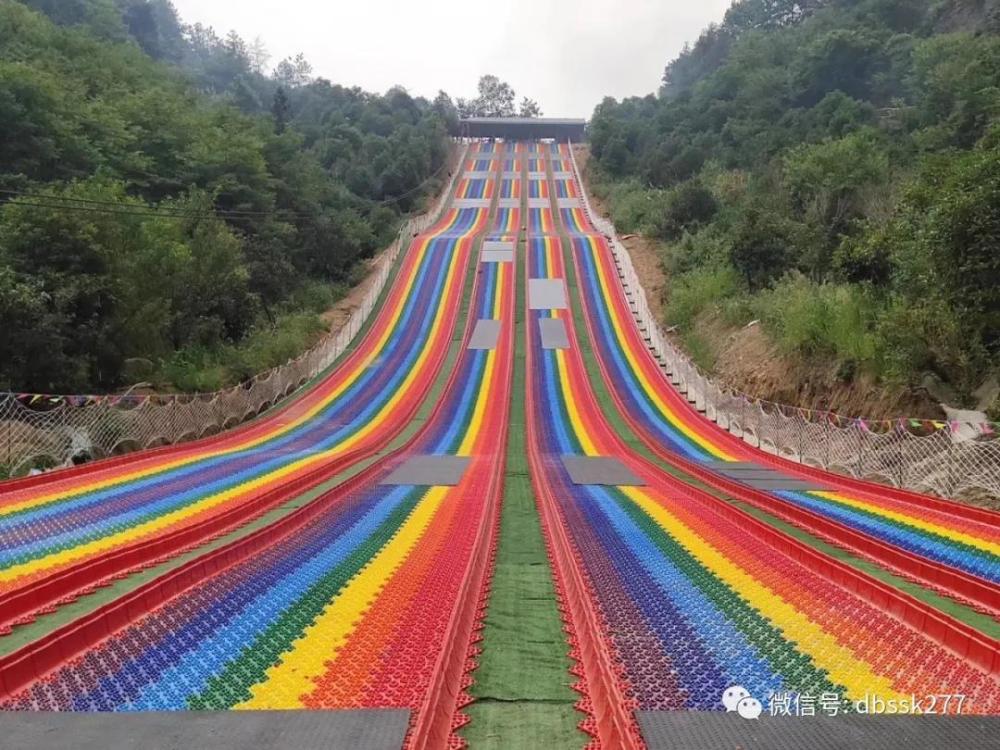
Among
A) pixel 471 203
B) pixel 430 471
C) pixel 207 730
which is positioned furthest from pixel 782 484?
pixel 471 203

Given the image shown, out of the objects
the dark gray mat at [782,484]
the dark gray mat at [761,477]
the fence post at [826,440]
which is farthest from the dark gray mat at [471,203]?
the dark gray mat at [782,484]

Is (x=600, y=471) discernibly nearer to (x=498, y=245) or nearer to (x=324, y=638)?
(x=324, y=638)

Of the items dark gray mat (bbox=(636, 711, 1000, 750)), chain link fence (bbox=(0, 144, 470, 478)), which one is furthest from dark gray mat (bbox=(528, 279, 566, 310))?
dark gray mat (bbox=(636, 711, 1000, 750))

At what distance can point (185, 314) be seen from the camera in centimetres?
1852

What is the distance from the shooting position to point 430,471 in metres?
11.1

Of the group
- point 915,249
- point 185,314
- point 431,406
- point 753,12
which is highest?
point 753,12

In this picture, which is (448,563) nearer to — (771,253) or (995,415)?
(995,415)

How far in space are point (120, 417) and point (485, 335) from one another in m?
14.2

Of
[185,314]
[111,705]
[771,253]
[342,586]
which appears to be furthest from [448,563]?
[771,253]

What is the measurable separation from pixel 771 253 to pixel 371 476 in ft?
49.3

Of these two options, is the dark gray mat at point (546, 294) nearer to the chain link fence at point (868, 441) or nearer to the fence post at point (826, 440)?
the chain link fence at point (868, 441)

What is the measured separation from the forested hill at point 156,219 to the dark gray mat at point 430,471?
579cm

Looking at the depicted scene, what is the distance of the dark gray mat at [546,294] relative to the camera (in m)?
27.2

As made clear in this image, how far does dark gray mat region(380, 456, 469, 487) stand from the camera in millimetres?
10109
